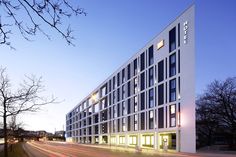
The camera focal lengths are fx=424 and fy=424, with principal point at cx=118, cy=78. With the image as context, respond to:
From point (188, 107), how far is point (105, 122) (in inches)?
2434

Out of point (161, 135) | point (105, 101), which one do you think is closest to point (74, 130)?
point (105, 101)

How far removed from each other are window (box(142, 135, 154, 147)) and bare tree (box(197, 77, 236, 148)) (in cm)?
1078

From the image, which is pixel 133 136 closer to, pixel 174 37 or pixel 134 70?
pixel 134 70

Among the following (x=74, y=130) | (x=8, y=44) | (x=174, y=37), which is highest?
(x=174, y=37)

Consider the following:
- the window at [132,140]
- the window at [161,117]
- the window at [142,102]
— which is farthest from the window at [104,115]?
the window at [161,117]

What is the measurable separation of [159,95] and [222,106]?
11.5m

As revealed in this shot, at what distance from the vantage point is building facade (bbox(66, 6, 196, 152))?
64.6m

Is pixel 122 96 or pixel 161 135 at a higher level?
pixel 122 96

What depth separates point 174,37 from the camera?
71438 millimetres

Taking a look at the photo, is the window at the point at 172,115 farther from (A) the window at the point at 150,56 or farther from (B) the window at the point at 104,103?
(B) the window at the point at 104,103

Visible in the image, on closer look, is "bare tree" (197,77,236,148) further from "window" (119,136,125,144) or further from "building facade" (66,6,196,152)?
"window" (119,136,125,144)

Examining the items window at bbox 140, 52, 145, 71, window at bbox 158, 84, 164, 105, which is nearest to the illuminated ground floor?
window at bbox 158, 84, 164, 105

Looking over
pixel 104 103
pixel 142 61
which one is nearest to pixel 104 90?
pixel 104 103

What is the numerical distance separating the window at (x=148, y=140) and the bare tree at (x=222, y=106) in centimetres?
1078
